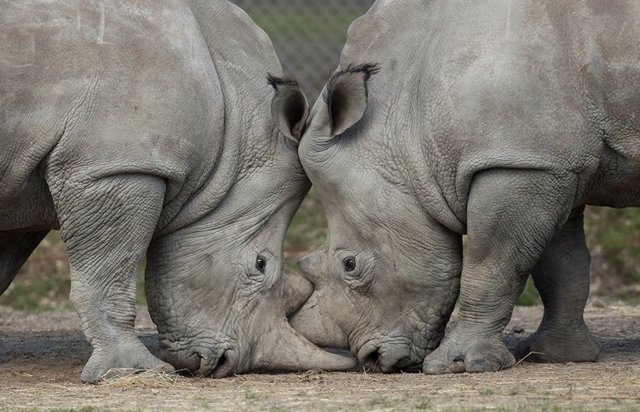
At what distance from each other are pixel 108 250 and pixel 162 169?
1.65 feet

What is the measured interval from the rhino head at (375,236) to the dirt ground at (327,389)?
286 millimetres

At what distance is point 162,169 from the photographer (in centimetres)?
821

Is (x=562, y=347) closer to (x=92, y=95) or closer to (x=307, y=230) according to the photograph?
(x=92, y=95)

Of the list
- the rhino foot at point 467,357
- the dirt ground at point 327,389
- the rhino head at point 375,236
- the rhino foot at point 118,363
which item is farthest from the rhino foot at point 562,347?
the rhino foot at point 118,363

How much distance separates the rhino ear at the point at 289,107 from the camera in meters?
8.59

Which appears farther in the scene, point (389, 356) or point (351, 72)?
point (389, 356)

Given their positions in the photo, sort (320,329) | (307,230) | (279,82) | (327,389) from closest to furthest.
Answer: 1. (327,389)
2. (279,82)
3. (320,329)
4. (307,230)

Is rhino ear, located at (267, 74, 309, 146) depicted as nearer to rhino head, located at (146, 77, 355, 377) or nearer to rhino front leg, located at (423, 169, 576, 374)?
rhino head, located at (146, 77, 355, 377)

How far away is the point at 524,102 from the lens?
26.6 feet

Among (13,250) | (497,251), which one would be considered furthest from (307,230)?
(497,251)

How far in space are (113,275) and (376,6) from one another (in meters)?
2.12

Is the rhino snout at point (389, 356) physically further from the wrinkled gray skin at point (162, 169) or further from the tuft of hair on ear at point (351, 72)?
the tuft of hair on ear at point (351, 72)

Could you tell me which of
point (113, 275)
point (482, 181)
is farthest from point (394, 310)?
point (113, 275)

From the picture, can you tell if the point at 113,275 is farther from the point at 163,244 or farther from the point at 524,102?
the point at 524,102
